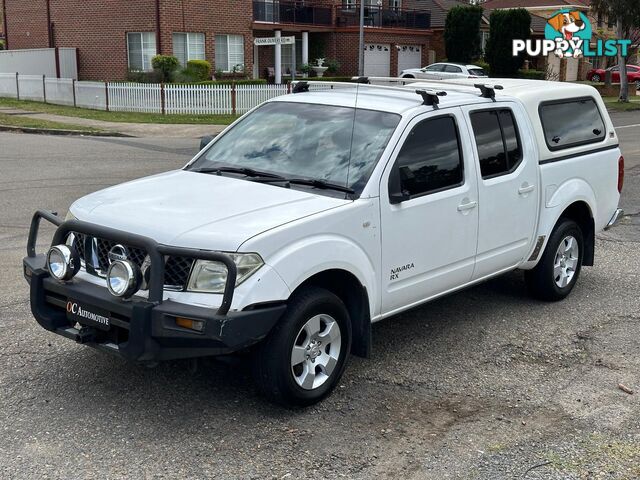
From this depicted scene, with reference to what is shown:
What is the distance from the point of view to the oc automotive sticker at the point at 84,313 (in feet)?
14.0

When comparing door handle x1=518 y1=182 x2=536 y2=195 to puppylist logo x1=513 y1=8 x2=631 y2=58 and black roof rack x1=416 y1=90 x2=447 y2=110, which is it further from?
puppylist logo x1=513 y1=8 x2=631 y2=58

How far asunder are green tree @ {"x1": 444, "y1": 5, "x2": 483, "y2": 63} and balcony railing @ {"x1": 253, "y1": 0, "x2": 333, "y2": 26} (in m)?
7.90

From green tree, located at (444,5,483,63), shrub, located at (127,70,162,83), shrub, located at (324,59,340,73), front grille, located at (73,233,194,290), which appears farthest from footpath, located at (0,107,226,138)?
green tree, located at (444,5,483,63)

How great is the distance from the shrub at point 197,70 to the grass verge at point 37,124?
8.89 metres

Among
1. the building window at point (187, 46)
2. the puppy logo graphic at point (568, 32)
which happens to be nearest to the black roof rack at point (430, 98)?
the building window at point (187, 46)

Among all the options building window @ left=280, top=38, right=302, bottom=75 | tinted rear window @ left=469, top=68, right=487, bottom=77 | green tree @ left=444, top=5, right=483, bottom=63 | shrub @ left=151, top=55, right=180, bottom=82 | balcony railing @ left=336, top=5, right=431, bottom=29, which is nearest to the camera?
shrub @ left=151, top=55, right=180, bottom=82

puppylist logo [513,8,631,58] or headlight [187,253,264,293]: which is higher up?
puppylist logo [513,8,631,58]

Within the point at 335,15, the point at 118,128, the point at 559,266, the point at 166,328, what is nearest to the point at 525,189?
the point at 559,266

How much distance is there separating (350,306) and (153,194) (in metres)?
1.40

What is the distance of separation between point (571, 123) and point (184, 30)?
87.6ft

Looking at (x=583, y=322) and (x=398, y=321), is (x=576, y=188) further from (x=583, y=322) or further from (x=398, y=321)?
(x=398, y=321)

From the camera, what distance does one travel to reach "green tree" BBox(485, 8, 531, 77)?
42375 mm

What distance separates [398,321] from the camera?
20.4ft

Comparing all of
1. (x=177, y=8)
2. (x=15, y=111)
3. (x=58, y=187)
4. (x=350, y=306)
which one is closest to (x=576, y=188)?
(x=350, y=306)
